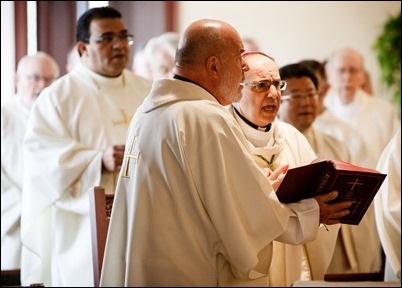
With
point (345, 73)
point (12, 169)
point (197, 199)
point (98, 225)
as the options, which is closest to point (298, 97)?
point (98, 225)

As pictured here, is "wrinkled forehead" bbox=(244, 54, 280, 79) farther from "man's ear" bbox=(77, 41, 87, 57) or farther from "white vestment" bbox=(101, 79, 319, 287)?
"man's ear" bbox=(77, 41, 87, 57)

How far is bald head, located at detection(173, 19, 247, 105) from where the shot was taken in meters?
4.80

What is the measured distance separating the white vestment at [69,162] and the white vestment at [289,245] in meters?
1.64

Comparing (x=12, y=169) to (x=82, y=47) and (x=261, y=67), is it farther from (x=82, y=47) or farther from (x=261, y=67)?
(x=261, y=67)

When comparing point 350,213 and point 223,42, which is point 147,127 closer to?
point 223,42

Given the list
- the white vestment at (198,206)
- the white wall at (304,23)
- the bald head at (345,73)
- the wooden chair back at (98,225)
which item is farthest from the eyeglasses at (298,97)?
the white wall at (304,23)

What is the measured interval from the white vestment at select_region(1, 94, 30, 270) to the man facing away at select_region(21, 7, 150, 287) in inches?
54.2

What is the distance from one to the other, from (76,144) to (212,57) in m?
2.53

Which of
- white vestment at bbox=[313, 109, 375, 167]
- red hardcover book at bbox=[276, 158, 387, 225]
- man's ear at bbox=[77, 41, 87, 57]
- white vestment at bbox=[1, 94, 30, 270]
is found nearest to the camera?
red hardcover book at bbox=[276, 158, 387, 225]

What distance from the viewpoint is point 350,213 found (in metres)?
4.98

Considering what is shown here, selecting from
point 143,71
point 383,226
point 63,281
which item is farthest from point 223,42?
point 143,71

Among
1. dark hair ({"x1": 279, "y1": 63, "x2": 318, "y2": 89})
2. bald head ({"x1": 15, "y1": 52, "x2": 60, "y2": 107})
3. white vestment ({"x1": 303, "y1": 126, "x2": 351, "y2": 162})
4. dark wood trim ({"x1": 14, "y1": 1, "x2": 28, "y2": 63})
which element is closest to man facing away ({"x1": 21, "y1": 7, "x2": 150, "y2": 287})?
dark hair ({"x1": 279, "y1": 63, "x2": 318, "y2": 89})

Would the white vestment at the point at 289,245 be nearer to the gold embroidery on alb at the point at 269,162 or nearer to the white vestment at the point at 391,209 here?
the gold embroidery on alb at the point at 269,162

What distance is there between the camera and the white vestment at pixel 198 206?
4.63m
